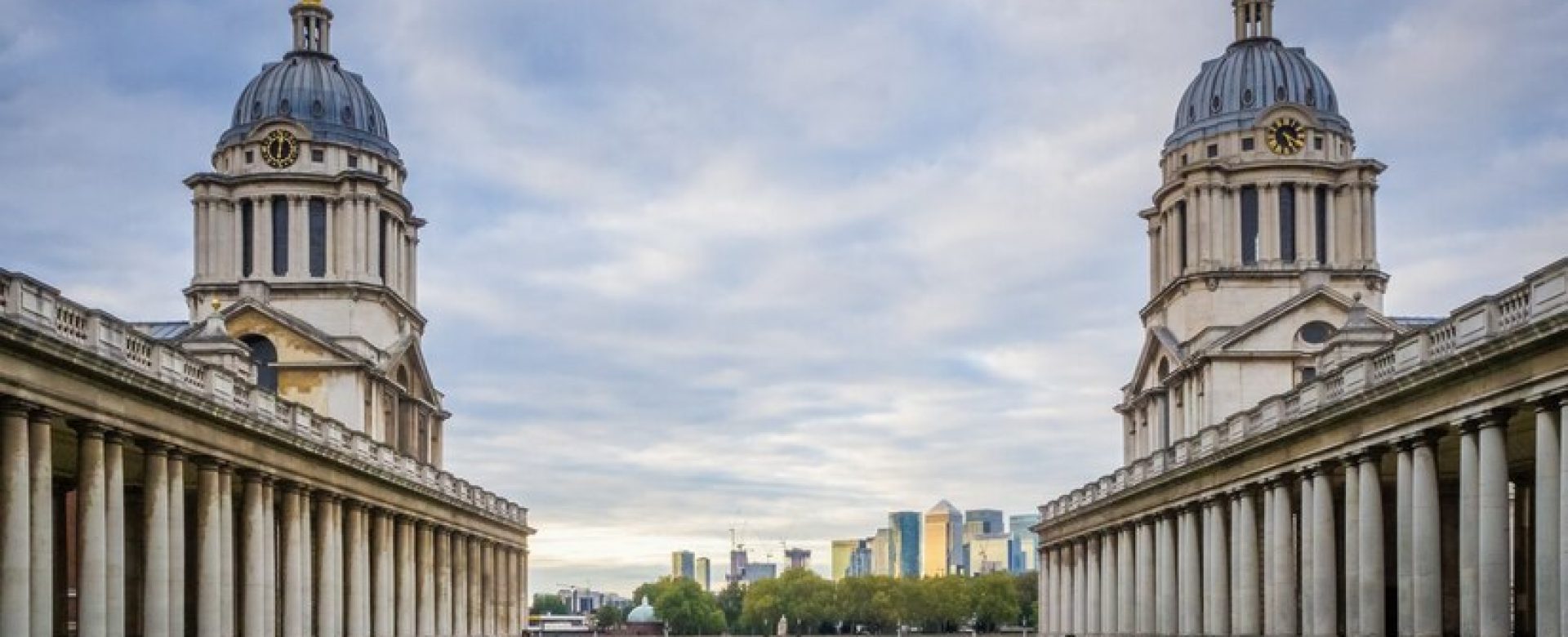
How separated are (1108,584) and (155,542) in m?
67.3

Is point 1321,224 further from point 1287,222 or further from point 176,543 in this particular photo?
point 176,543

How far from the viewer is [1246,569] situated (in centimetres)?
7825

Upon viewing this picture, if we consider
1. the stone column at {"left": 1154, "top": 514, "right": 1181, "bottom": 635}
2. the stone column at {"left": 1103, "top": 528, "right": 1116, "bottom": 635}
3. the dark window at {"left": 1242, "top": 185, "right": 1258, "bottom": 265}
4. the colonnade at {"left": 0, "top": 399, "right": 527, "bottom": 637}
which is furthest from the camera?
the dark window at {"left": 1242, "top": 185, "right": 1258, "bottom": 265}

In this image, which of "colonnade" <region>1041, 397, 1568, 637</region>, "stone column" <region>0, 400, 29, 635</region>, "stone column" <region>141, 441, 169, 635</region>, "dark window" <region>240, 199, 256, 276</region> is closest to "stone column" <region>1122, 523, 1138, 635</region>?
"colonnade" <region>1041, 397, 1568, 637</region>

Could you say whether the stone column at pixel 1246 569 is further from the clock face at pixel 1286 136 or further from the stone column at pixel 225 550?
the clock face at pixel 1286 136

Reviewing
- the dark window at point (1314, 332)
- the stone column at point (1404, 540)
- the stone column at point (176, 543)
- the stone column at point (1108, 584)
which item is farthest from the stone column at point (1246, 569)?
the stone column at point (176, 543)

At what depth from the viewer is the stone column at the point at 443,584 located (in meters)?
102

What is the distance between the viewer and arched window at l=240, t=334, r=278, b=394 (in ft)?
356

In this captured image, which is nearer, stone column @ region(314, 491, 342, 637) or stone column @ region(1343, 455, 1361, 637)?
stone column @ region(1343, 455, 1361, 637)

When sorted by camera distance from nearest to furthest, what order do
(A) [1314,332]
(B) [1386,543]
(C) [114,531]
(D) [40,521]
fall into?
(D) [40,521]
(C) [114,531]
(B) [1386,543]
(A) [1314,332]

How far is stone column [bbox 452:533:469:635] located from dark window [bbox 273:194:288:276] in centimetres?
1860

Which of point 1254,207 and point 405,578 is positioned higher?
point 1254,207

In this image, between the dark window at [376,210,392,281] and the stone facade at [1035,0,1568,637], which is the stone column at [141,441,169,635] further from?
the dark window at [376,210,392,281]

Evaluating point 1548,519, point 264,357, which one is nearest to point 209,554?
point 1548,519
